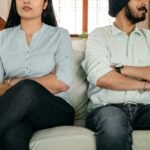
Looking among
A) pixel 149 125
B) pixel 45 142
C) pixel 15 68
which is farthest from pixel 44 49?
pixel 149 125

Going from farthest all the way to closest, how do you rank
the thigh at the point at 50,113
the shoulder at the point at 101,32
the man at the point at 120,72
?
the shoulder at the point at 101,32, the man at the point at 120,72, the thigh at the point at 50,113

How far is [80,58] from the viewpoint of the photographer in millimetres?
2021

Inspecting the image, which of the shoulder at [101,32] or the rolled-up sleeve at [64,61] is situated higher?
the shoulder at [101,32]

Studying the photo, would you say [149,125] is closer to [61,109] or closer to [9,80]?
[61,109]

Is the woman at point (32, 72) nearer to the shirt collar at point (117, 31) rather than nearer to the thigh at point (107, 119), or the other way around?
the thigh at point (107, 119)

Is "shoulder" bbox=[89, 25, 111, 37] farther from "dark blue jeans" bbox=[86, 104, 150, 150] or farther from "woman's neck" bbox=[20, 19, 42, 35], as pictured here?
"dark blue jeans" bbox=[86, 104, 150, 150]

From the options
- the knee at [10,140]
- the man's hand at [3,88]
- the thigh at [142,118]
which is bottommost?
the thigh at [142,118]

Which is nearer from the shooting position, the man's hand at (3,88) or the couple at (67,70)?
the couple at (67,70)

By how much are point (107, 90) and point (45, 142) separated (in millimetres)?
477

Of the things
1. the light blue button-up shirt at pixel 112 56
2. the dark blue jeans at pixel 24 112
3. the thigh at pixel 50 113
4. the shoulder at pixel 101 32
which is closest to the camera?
the dark blue jeans at pixel 24 112

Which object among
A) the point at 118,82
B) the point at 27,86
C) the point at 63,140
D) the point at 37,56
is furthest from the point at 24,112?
the point at 118,82

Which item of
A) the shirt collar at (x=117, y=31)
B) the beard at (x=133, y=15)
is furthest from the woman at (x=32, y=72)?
the beard at (x=133, y=15)

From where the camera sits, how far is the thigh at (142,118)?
171 centimetres

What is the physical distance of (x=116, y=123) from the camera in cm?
151
